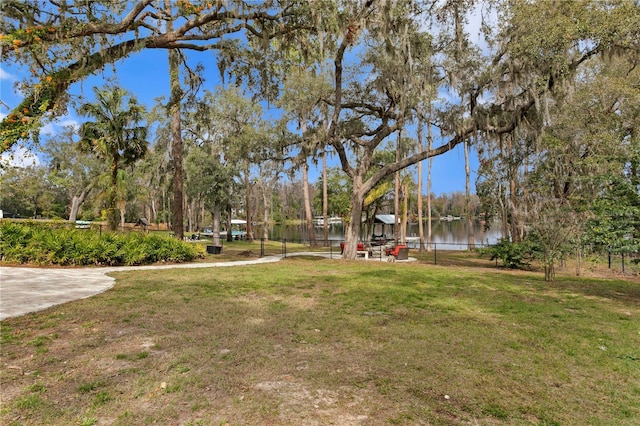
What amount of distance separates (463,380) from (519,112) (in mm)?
12023

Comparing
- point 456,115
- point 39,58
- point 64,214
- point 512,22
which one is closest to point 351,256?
point 456,115

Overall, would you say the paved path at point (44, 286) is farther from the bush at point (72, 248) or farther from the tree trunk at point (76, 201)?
the tree trunk at point (76, 201)

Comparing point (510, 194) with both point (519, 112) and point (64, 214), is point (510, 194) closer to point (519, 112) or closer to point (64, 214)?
point (519, 112)

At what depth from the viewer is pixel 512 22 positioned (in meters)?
14.2

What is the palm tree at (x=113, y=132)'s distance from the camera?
1582cm

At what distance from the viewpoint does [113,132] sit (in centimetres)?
1588

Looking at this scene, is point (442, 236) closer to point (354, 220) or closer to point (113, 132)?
point (354, 220)

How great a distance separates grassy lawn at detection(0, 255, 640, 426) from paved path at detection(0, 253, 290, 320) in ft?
1.62

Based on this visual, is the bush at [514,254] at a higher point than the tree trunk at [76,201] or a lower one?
lower

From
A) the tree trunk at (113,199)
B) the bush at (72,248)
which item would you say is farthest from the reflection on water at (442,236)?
the bush at (72,248)

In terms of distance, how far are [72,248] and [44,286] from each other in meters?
4.16

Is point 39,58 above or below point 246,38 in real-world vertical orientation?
below

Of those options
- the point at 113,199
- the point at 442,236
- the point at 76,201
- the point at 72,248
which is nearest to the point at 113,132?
the point at 113,199

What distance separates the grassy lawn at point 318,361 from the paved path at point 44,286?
493 mm
